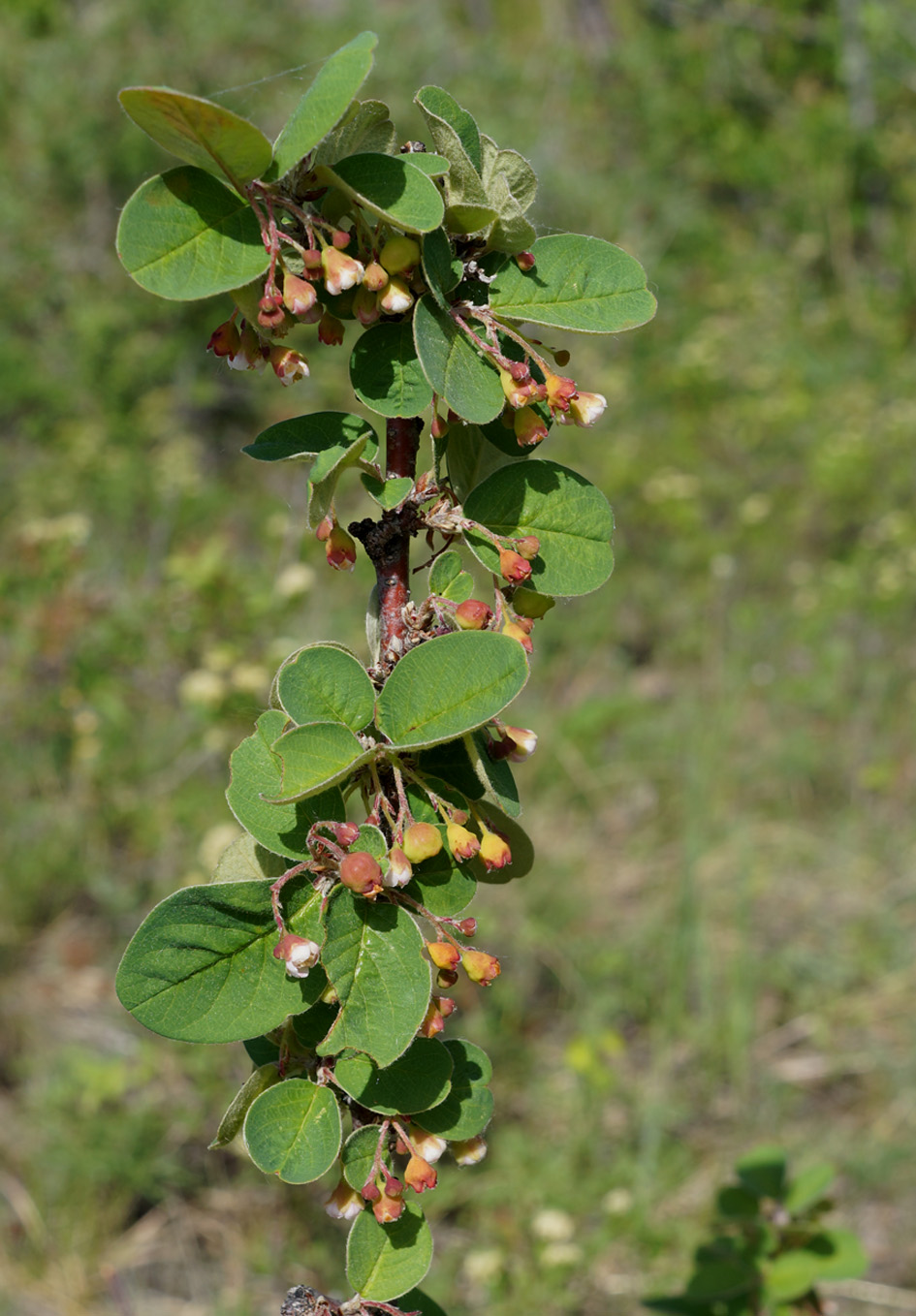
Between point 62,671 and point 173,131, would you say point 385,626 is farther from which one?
point 62,671

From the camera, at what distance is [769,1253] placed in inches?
47.9

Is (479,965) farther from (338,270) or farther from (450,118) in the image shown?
(450,118)

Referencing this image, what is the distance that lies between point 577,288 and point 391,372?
5.8 inches

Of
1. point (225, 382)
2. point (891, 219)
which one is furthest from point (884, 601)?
point (891, 219)

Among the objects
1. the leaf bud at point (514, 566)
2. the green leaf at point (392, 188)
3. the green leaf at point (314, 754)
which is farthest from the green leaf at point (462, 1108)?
the green leaf at point (392, 188)

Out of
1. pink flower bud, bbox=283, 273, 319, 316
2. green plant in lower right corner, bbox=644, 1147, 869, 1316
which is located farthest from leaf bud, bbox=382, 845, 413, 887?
green plant in lower right corner, bbox=644, 1147, 869, 1316

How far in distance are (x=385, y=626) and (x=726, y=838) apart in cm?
249

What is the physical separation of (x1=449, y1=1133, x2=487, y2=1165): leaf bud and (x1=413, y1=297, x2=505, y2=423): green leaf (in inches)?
21.6

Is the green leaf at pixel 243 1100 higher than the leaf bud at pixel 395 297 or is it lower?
lower

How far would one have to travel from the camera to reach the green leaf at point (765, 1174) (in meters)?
1.25

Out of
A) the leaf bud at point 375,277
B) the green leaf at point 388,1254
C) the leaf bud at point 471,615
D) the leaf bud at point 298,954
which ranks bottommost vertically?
the green leaf at point 388,1254

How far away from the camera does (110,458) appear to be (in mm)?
3941

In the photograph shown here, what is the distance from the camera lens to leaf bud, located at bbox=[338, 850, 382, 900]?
2.02 feet

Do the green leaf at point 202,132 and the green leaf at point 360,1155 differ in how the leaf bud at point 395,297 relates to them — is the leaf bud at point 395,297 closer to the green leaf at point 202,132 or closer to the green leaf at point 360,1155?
the green leaf at point 202,132
